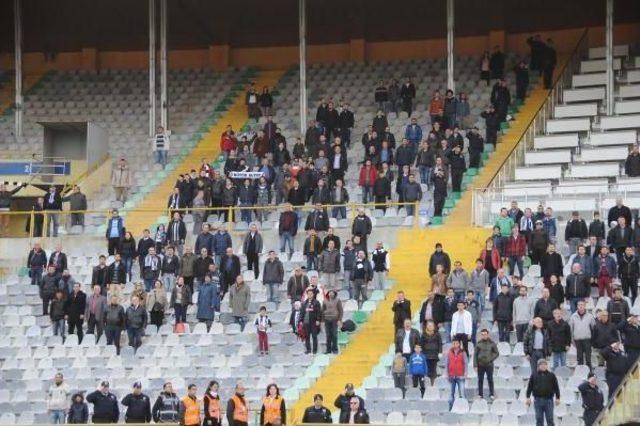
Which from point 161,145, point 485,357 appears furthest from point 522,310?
point 161,145

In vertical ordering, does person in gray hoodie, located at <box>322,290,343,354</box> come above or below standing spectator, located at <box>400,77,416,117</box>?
below

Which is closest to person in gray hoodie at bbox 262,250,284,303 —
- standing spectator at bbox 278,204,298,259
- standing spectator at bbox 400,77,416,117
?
standing spectator at bbox 278,204,298,259

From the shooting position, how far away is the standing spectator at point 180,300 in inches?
1303

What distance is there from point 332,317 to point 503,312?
3085 mm

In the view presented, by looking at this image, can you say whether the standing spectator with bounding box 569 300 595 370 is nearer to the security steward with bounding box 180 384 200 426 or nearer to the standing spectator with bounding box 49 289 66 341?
the security steward with bounding box 180 384 200 426

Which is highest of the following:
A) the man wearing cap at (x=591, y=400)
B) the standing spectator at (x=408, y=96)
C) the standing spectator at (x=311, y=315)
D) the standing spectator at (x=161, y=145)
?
the standing spectator at (x=408, y=96)

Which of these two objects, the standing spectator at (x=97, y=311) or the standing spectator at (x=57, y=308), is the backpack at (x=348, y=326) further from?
the standing spectator at (x=57, y=308)

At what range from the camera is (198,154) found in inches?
1721

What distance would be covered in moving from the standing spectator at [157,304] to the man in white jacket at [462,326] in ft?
19.9

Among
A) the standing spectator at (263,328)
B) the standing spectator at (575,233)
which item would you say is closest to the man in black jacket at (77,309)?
the standing spectator at (263,328)

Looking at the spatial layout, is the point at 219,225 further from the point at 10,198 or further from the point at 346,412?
the point at 346,412

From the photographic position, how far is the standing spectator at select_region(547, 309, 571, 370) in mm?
28859

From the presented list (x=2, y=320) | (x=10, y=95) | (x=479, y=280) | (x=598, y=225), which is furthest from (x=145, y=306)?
(x=10, y=95)

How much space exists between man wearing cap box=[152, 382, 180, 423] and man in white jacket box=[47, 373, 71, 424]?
1.96 m
